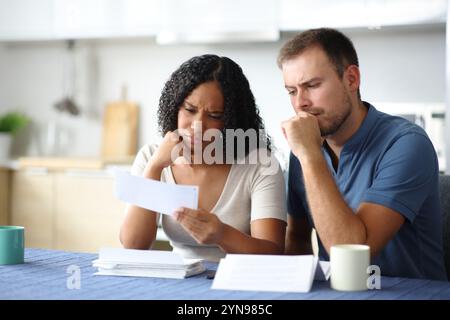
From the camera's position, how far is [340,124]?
6.53ft

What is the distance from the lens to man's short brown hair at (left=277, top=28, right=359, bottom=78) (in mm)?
1983

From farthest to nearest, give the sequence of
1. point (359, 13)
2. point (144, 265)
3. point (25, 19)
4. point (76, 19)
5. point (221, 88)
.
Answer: point (25, 19) < point (76, 19) < point (359, 13) < point (221, 88) < point (144, 265)

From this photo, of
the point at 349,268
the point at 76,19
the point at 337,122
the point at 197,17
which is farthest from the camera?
the point at 76,19

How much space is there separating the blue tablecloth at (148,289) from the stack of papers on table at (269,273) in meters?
0.03

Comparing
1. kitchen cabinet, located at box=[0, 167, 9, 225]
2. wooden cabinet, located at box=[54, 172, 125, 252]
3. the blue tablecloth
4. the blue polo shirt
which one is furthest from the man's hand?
kitchen cabinet, located at box=[0, 167, 9, 225]

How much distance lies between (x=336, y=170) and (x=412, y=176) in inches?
11.3

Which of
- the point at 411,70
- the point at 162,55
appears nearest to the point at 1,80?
the point at 162,55

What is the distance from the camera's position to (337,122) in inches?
77.8

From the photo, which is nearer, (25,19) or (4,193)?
(4,193)

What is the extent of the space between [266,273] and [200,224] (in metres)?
0.28

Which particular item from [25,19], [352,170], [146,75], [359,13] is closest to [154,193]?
[352,170]

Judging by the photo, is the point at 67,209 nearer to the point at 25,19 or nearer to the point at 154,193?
the point at 25,19

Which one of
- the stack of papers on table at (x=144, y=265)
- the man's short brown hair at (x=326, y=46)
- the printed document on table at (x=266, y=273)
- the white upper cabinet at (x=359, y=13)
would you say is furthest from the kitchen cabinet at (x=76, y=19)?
the printed document on table at (x=266, y=273)

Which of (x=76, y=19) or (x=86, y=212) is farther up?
(x=76, y=19)
